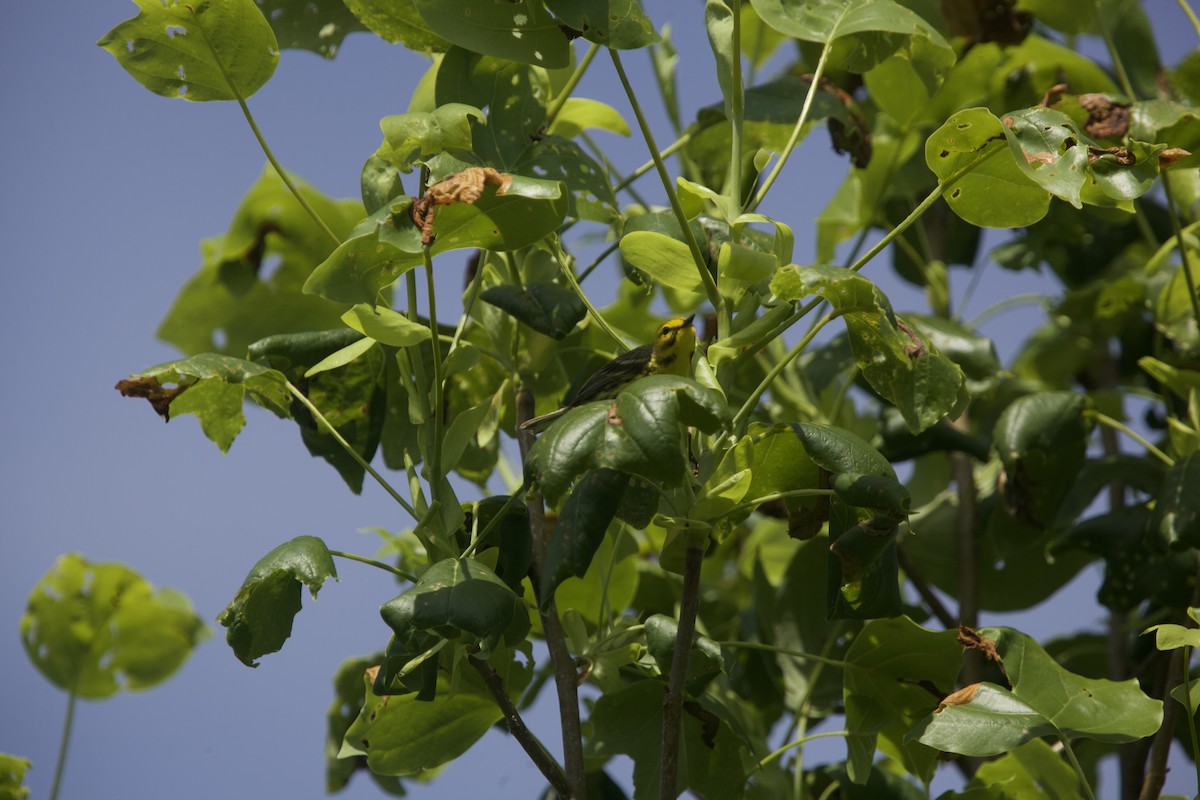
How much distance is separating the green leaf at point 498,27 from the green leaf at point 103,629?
3.26 feet

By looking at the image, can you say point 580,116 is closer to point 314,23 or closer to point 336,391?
point 314,23

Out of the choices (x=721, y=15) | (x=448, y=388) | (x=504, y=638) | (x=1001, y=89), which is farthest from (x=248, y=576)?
(x=1001, y=89)

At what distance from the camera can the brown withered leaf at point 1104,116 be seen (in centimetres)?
120

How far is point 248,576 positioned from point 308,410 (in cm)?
23

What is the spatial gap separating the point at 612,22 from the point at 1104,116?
2.05 ft

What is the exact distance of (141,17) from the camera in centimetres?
101

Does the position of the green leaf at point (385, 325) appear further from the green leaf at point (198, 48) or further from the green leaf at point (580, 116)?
the green leaf at point (580, 116)

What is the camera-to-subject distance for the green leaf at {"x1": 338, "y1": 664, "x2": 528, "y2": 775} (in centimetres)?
108

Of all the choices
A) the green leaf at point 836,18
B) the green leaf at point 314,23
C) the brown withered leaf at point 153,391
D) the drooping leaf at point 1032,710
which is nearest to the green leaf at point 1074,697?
the drooping leaf at point 1032,710

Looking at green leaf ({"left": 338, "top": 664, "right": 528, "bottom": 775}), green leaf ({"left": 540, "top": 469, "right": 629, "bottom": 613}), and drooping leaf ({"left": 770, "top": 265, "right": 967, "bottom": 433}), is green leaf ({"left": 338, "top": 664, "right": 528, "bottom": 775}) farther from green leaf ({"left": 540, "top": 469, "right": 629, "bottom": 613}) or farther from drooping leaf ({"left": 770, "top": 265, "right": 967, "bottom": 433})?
drooping leaf ({"left": 770, "top": 265, "right": 967, "bottom": 433})

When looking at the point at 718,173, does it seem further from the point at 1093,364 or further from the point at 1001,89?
the point at 1093,364

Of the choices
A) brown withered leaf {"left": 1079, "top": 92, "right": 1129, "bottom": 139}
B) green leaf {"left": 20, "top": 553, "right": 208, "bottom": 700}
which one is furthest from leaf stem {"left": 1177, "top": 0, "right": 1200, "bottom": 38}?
green leaf {"left": 20, "top": 553, "right": 208, "bottom": 700}

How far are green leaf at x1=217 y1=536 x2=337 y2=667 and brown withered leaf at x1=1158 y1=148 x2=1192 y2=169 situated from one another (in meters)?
0.74

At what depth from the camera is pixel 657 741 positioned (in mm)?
1136
